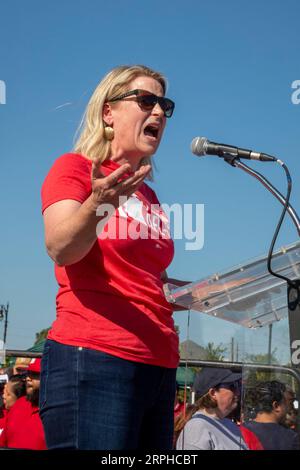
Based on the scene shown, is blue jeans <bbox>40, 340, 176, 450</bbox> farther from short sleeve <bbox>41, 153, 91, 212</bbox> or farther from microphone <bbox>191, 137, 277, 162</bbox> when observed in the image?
microphone <bbox>191, 137, 277, 162</bbox>

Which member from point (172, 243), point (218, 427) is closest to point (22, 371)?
point (218, 427)

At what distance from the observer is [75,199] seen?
2102 mm

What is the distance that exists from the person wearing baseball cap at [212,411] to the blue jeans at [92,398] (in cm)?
155

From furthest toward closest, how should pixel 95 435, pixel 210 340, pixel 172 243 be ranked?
pixel 210 340
pixel 172 243
pixel 95 435

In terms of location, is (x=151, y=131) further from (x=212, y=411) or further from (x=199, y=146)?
(x=212, y=411)

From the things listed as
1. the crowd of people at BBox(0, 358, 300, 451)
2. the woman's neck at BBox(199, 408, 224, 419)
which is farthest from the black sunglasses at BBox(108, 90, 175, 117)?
the woman's neck at BBox(199, 408, 224, 419)

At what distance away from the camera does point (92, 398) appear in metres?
2.04

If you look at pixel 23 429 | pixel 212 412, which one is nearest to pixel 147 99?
pixel 212 412

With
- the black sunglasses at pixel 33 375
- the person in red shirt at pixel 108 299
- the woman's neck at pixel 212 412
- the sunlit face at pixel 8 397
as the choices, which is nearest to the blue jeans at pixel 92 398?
the person in red shirt at pixel 108 299

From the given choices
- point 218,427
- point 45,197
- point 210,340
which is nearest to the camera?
point 45,197

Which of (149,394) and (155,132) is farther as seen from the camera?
(155,132)

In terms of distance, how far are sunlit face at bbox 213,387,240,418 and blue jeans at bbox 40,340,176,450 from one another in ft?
7.54

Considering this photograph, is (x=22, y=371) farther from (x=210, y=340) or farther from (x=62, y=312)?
(x=62, y=312)

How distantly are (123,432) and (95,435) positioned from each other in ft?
0.28
